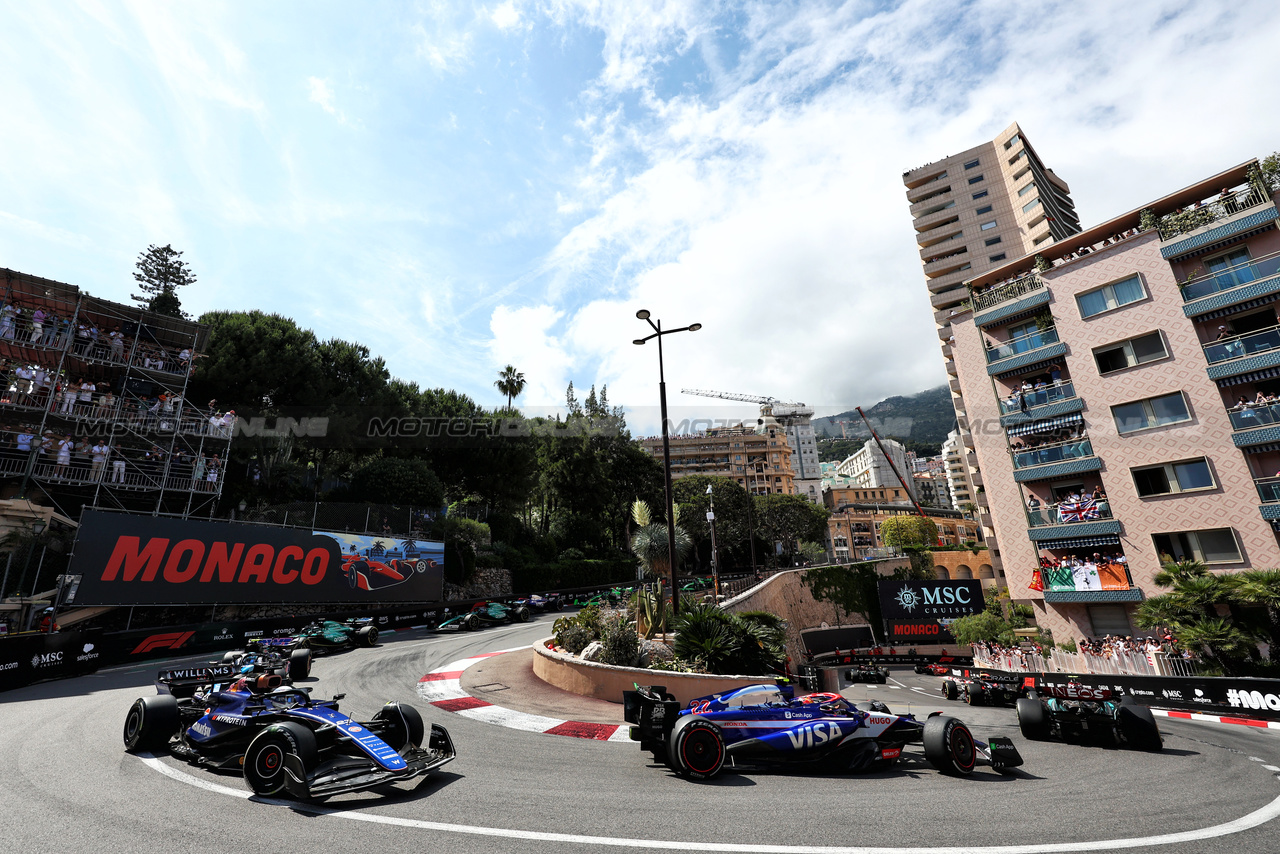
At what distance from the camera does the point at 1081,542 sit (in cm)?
2561

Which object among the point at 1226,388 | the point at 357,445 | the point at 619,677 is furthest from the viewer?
the point at 357,445

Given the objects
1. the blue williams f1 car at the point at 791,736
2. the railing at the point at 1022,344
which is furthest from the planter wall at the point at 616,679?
the railing at the point at 1022,344

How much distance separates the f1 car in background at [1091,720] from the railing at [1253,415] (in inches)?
824

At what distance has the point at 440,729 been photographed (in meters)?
6.97

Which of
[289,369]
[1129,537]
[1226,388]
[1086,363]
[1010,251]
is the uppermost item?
[1010,251]

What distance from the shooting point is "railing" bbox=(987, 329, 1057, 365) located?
1083 inches

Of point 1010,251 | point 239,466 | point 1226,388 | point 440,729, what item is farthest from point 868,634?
point 1010,251

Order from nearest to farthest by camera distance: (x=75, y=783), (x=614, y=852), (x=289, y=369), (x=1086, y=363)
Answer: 1. (x=614, y=852)
2. (x=75, y=783)
3. (x=1086, y=363)
4. (x=289, y=369)

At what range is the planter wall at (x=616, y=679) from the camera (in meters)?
10.5

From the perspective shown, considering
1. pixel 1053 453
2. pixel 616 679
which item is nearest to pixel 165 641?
pixel 616 679

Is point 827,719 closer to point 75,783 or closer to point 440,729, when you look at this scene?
point 440,729

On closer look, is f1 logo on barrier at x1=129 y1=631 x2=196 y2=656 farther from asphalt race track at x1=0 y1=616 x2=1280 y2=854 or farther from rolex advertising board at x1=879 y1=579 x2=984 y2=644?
rolex advertising board at x1=879 y1=579 x2=984 y2=644

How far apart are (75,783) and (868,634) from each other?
36436 mm

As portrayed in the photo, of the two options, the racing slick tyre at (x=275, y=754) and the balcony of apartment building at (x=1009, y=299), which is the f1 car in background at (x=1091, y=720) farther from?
the balcony of apartment building at (x=1009, y=299)
